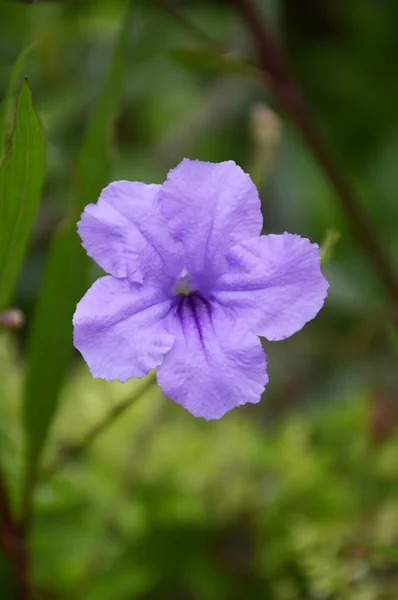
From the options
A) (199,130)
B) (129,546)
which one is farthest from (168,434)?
(199,130)

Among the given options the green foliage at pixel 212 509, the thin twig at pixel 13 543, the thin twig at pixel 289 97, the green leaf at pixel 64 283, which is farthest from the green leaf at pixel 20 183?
the thin twig at pixel 289 97

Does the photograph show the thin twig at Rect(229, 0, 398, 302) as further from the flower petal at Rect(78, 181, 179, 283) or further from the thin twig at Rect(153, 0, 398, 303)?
the flower petal at Rect(78, 181, 179, 283)

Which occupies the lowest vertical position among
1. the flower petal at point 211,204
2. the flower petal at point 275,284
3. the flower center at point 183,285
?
the flower petal at point 275,284

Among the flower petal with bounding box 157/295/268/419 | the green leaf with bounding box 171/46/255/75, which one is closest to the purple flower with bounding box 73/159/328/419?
the flower petal with bounding box 157/295/268/419

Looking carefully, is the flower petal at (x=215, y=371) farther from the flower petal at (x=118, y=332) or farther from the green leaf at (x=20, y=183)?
the green leaf at (x=20, y=183)

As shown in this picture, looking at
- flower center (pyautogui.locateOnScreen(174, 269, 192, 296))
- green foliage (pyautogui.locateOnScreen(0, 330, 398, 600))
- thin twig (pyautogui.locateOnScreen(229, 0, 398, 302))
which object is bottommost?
green foliage (pyautogui.locateOnScreen(0, 330, 398, 600))

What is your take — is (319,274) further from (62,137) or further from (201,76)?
(201,76)
